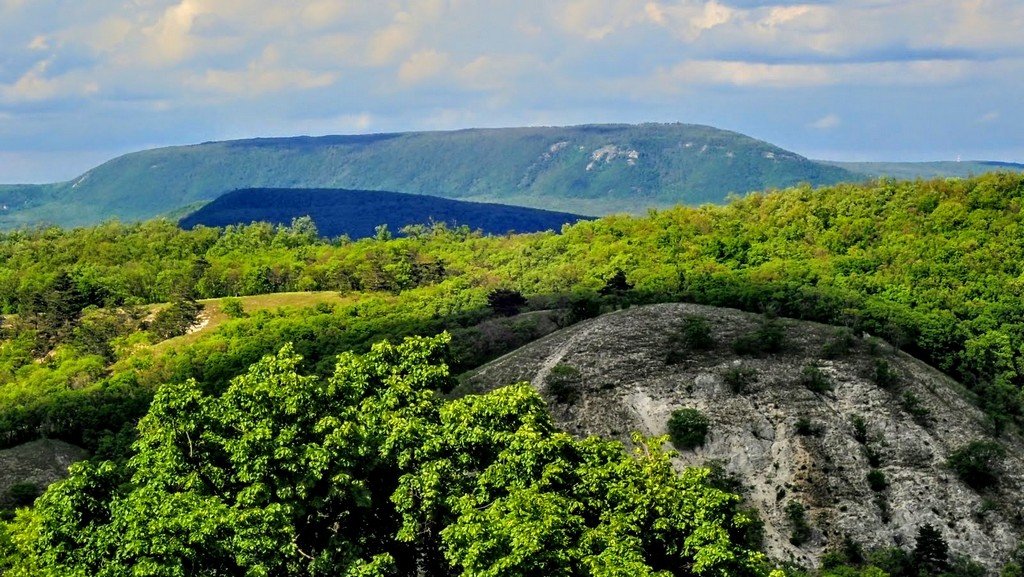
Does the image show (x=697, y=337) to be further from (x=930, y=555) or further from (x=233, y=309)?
(x=233, y=309)

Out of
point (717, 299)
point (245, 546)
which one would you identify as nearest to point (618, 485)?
point (245, 546)

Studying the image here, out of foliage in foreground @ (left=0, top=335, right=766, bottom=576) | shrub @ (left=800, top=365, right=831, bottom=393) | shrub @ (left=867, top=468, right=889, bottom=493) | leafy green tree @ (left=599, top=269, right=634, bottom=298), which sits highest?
foliage in foreground @ (left=0, top=335, right=766, bottom=576)

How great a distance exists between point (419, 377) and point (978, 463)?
49859 mm

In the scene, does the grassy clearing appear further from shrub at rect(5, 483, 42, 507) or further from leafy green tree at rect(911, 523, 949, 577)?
leafy green tree at rect(911, 523, 949, 577)

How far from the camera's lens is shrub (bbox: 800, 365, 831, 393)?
79.6m

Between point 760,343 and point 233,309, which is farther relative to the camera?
point 233,309

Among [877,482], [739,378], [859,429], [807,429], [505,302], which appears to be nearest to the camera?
[877,482]

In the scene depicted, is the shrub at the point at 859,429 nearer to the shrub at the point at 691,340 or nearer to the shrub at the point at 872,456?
the shrub at the point at 872,456

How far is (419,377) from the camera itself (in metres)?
38.9

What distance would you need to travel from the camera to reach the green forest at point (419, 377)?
32312mm

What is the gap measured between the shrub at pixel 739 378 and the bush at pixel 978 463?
15031 mm

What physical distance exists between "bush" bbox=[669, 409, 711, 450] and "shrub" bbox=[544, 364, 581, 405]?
306 inches

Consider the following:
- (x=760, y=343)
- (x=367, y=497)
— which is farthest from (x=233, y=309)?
(x=367, y=497)

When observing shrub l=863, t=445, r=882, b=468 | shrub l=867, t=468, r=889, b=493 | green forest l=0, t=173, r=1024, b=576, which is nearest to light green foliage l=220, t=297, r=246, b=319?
green forest l=0, t=173, r=1024, b=576
